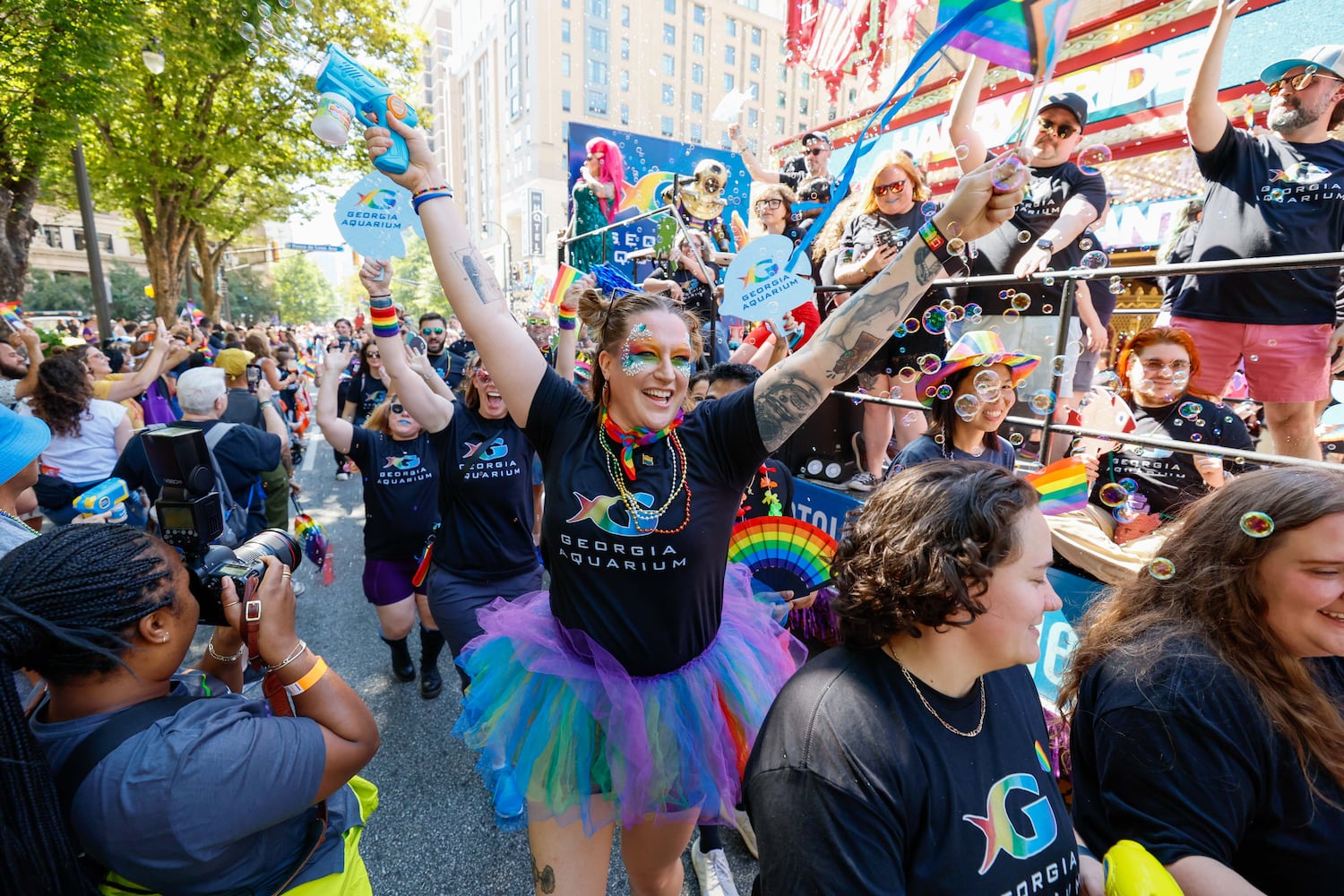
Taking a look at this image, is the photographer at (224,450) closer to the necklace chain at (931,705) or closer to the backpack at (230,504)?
the backpack at (230,504)

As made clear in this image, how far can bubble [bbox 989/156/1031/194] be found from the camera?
4.54 ft

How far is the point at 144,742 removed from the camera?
1.16 metres

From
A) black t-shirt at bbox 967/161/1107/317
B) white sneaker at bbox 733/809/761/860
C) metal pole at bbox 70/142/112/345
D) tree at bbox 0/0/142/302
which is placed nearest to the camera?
white sneaker at bbox 733/809/761/860

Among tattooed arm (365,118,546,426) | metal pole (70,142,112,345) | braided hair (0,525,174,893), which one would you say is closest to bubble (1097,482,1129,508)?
tattooed arm (365,118,546,426)

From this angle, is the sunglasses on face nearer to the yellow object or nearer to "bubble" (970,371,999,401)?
"bubble" (970,371,999,401)

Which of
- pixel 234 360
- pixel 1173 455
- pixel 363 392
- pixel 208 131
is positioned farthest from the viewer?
pixel 208 131

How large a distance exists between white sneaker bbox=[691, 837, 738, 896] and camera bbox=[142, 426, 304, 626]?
1.87 meters

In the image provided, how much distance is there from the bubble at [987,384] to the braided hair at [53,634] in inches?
107

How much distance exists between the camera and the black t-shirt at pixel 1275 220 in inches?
108

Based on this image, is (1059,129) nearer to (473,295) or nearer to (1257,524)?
(1257,524)

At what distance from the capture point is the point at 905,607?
1.21 metres

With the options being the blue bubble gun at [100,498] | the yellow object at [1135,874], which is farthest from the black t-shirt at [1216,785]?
the blue bubble gun at [100,498]

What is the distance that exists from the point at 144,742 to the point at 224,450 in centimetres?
314

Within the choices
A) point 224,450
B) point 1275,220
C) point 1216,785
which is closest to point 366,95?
point 1216,785
